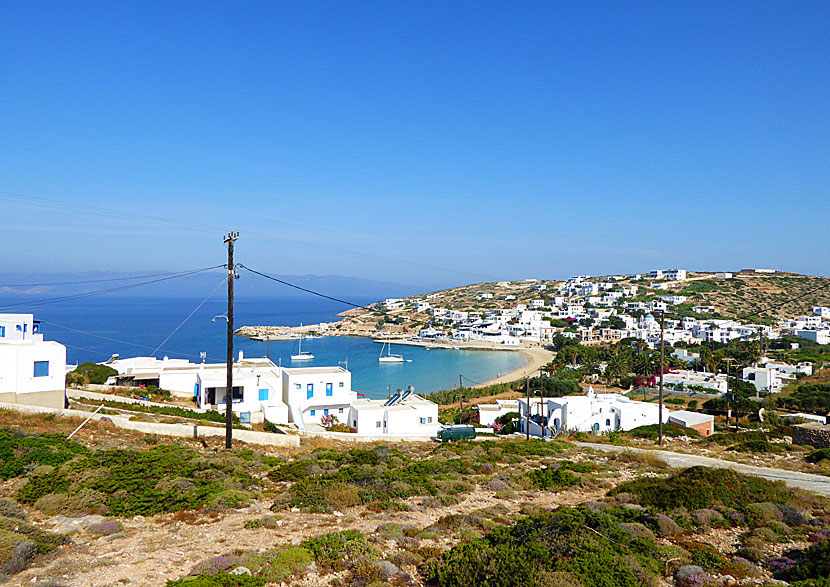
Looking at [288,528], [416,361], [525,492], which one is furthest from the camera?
[416,361]

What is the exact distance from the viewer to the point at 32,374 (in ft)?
68.7

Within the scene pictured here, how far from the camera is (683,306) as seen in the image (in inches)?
4953

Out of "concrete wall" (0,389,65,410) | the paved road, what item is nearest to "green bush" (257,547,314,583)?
the paved road

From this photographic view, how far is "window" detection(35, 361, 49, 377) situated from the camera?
832 inches

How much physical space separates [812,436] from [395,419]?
64.3ft

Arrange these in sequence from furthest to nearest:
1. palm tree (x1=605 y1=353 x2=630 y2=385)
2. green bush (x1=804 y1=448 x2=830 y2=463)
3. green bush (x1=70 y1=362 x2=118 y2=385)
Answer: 1. palm tree (x1=605 y1=353 x2=630 y2=385)
2. green bush (x1=70 y1=362 x2=118 y2=385)
3. green bush (x1=804 y1=448 x2=830 y2=463)

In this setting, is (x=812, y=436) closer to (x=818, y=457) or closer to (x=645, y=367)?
(x=818, y=457)

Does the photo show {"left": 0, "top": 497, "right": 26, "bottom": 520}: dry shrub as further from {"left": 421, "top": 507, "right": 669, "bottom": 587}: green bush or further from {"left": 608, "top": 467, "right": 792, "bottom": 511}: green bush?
{"left": 608, "top": 467, "right": 792, "bottom": 511}: green bush

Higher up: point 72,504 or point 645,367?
point 72,504

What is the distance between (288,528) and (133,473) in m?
4.62

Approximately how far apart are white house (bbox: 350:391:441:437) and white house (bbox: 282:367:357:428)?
173 centimetres

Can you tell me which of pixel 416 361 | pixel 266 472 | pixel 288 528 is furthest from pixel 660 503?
pixel 416 361

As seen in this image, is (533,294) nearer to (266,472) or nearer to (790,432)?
(790,432)

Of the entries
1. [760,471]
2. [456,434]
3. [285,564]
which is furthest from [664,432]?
[285,564]
